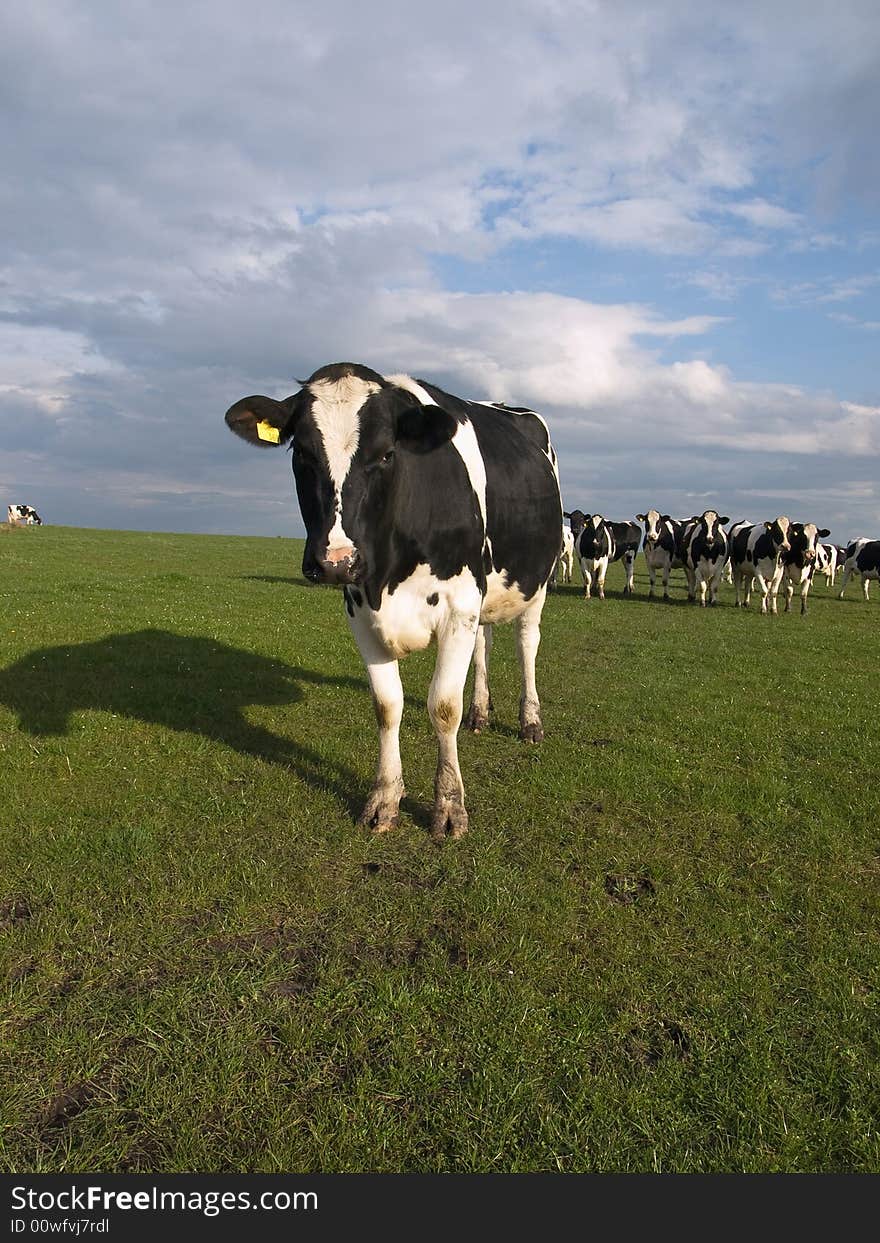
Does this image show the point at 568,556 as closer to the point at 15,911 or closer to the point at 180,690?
the point at 180,690

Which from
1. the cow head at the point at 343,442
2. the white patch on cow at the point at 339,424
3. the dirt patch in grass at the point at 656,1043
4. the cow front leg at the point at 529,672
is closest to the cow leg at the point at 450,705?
the cow head at the point at 343,442

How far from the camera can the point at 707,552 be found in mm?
25625

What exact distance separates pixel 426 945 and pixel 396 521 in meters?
2.77

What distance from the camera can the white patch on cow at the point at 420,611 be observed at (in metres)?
5.63

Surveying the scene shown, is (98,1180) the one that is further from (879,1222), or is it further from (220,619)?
(220,619)

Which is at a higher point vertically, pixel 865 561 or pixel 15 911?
pixel 865 561

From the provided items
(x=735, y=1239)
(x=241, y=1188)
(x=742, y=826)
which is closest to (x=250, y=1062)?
(x=241, y=1188)

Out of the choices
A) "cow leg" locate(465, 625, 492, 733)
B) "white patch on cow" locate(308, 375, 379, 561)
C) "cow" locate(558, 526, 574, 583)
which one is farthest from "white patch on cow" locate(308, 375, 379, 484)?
"cow" locate(558, 526, 574, 583)

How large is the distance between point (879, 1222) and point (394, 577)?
420cm

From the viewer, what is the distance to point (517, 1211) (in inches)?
105

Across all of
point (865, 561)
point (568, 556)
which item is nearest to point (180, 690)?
point (568, 556)

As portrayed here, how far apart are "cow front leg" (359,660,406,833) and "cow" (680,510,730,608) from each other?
70.1 feet

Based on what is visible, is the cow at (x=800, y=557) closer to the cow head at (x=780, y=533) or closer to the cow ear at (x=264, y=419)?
the cow head at (x=780, y=533)

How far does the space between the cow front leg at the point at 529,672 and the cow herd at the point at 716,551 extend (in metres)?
16.6
